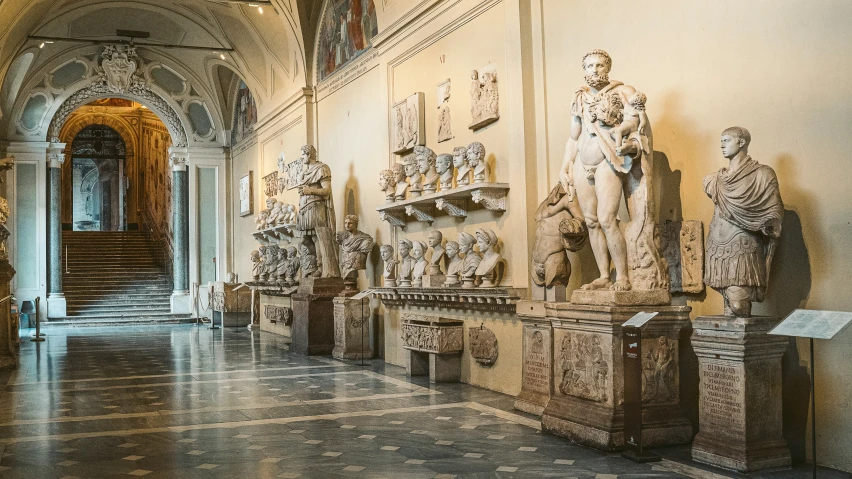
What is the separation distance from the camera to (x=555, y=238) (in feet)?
24.2

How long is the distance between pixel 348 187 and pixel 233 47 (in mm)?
6986

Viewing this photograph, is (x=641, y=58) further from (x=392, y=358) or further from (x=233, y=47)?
(x=233, y=47)

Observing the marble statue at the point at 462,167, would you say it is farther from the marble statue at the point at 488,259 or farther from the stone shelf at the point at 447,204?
→ the marble statue at the point at 488,259

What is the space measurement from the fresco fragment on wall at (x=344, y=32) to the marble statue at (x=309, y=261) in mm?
3125

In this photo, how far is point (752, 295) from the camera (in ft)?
17.7

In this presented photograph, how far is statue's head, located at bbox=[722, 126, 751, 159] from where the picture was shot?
5.38 m

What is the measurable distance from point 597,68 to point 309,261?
806 centimetres

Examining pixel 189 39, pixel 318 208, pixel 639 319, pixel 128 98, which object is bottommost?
pixel 639 319

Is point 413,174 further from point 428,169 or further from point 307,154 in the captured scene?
point 307,154

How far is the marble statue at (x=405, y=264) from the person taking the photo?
10.8m

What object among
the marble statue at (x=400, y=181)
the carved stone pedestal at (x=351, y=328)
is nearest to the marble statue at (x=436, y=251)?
the marble statue at (x=400, y=181)

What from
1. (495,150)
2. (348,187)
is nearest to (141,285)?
(348,187)

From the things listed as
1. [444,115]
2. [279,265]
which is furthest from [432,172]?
[279,265]

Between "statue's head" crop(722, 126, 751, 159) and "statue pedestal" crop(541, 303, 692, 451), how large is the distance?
53.1 inches
